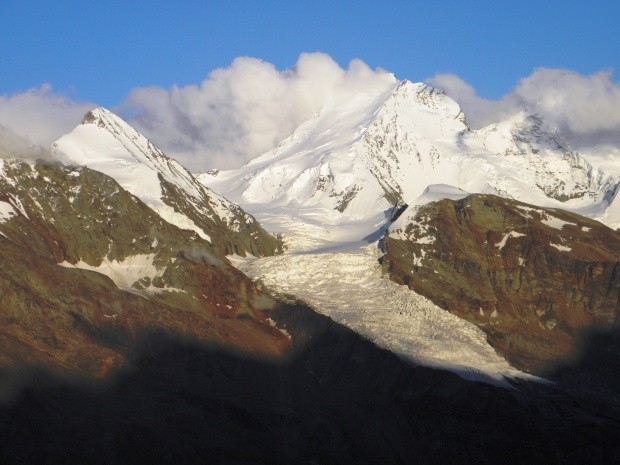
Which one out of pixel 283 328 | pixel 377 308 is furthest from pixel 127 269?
pixel 377 308

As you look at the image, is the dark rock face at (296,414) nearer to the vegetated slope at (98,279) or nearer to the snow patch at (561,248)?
the vegetated slope at (98,279)

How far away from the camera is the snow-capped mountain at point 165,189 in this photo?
176 metres

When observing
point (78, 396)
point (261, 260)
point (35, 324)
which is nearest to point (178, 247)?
point (261, 260)

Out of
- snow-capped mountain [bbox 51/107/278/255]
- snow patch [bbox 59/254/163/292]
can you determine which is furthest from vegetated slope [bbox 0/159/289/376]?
snow-capped mountain [bbox 51/107/278/255]

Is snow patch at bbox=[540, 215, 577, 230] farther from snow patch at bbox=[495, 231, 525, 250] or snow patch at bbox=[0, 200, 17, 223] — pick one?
snow patch at bbox=[0, 200, 17, 223]

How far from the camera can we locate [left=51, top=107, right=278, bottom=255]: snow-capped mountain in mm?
176375

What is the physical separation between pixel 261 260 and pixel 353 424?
4638 cm

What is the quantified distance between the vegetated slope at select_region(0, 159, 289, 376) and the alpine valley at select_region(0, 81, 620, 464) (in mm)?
234

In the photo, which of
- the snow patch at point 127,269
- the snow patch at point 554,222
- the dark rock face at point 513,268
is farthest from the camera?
the snow patch at point 554,222

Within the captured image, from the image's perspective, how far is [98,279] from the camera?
142750 mm

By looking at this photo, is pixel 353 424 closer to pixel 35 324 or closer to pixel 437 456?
pixel 437 456

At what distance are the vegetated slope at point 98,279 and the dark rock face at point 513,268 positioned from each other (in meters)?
22.6

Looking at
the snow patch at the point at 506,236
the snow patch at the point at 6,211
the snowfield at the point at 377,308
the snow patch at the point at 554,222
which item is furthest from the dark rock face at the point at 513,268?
the snow patch at the point at 6,211

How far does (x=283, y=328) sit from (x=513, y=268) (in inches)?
1399
